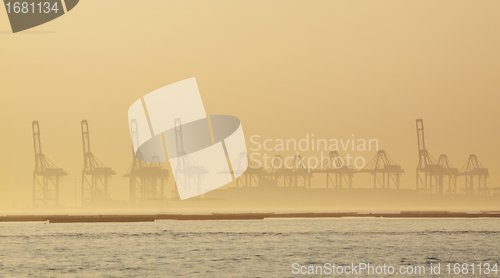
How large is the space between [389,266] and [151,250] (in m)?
25.0

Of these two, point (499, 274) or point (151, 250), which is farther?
point (151, 250)

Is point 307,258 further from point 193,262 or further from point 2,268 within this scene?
point 2,268

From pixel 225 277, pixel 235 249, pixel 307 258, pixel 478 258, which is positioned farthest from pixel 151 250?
pixel 478 258

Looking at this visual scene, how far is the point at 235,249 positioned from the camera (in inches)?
2441

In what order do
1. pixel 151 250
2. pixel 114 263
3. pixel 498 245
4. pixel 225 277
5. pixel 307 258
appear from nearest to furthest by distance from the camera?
1. pixel 225 277
2. pixel 114 263
3. pixel 307 258
4. pixel 151 250
5. pixel 498 245

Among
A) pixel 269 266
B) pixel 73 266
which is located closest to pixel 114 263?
pixel 73 266

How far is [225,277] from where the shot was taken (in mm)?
40031

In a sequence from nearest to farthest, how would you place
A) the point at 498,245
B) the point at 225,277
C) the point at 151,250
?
the point at 225,277, the point at 151,250, the point at 498,245

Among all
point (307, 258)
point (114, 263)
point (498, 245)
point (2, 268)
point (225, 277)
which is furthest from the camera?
point (498, 245)

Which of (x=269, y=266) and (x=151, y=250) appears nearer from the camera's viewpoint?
(x=269, y=266)

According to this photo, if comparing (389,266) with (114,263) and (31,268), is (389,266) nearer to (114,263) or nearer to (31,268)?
(114,263)

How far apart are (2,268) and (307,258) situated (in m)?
24.2

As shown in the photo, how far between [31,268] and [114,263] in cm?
645

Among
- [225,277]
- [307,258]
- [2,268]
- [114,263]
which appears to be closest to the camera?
[225,277]
